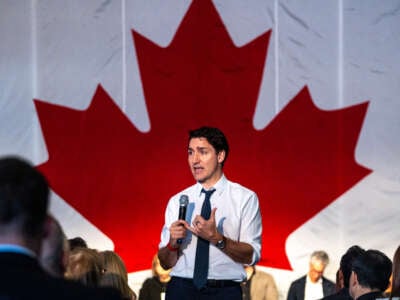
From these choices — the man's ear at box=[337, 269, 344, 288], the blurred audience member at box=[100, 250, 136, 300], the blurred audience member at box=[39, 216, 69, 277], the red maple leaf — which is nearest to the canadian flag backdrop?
the red maple leaf

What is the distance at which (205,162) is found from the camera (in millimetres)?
3506

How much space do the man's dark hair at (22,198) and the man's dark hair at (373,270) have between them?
186 cm

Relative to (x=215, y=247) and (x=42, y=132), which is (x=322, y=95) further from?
(x=215, y=247)

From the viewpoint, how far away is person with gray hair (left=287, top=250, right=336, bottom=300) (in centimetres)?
579

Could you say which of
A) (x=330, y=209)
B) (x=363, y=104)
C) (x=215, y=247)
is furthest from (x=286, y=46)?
(x=215, y=247)

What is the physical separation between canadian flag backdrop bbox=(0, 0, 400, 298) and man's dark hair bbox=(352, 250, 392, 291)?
2.96 meters

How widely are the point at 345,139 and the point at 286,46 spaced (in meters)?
0.82

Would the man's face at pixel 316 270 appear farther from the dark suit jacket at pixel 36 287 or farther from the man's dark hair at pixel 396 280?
the dark suit jacket at pixel 36 287

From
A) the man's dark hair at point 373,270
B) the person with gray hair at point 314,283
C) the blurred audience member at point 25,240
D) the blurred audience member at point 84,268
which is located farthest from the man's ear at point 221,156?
the person with gray hair at point 314,283

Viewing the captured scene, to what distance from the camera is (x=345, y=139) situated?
596 centimetres

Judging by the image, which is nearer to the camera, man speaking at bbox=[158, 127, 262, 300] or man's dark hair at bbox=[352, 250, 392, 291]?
man's dark hair at bbox=[352, 250, 392, 291]

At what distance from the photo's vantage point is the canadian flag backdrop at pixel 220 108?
589cm

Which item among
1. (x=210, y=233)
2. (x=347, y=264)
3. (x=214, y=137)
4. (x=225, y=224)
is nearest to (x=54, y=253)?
(x=210, y=233)

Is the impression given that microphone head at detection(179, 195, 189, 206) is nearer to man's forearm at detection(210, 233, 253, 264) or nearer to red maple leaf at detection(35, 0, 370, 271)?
man's forearm at detection(210, 233, 253, 264)
